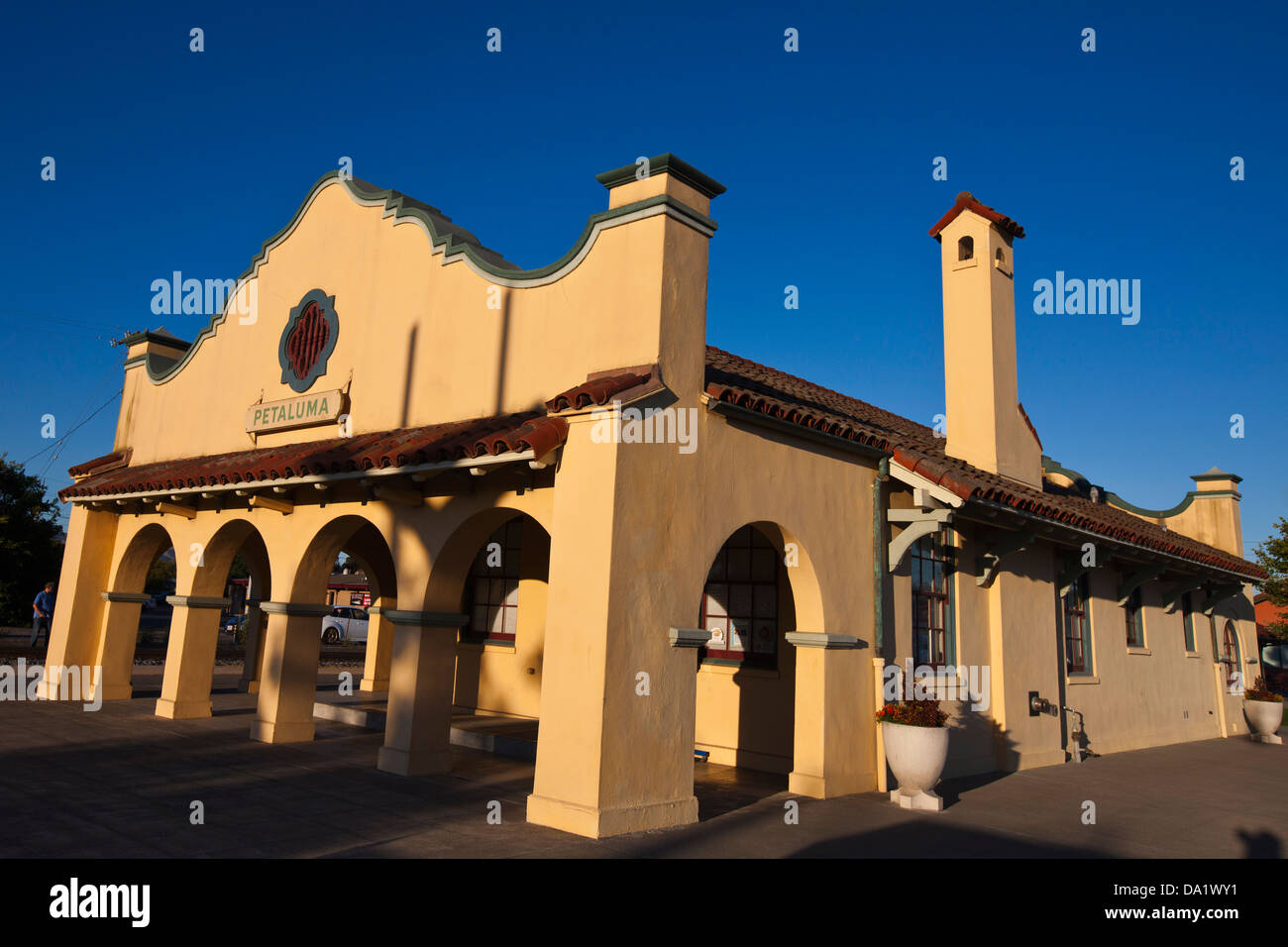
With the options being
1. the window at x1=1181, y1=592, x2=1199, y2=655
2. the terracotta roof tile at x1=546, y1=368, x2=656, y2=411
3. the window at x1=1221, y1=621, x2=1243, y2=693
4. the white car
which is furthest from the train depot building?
the white car

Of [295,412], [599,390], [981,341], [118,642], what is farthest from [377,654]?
[981,341]

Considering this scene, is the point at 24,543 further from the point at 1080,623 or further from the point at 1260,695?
the point at 1260,695

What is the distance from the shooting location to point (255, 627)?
55.7ft

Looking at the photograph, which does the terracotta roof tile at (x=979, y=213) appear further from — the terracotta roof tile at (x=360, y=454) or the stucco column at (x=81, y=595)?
the stucco column at (x=81, y=595)

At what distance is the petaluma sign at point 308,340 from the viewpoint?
11328 mm

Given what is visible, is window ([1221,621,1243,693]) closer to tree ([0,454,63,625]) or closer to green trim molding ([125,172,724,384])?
green trim molding ([125,172,724,384])

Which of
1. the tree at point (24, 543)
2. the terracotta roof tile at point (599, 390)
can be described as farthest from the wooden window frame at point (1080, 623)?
the tree at point (24, 543)

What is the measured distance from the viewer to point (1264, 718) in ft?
55.9

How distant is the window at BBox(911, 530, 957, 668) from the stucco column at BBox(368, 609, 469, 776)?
5.40 m

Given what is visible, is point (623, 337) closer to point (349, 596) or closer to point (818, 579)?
point (818, 579)

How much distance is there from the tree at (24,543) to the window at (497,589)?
20059 millimetres
